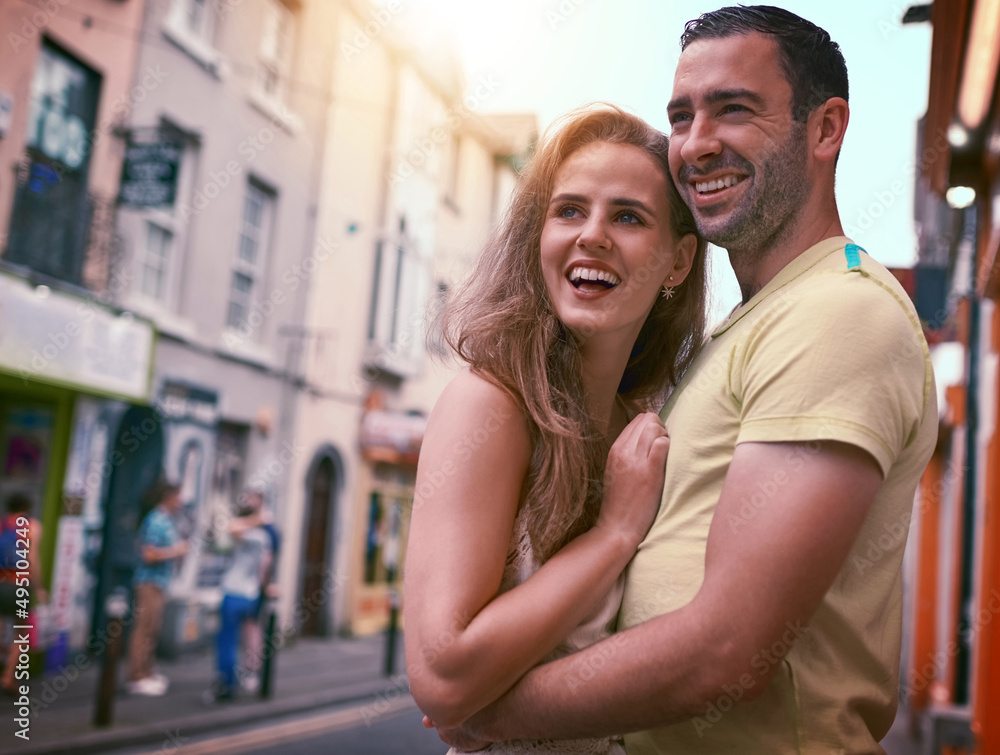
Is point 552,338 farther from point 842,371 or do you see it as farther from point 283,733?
point 283,733

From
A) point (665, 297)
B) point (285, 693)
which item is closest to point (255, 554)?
point (285, 693)

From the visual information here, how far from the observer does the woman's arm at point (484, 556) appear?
58.0 inches

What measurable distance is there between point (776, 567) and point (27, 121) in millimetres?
10137

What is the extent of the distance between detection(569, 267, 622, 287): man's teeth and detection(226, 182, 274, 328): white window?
40.3 ft

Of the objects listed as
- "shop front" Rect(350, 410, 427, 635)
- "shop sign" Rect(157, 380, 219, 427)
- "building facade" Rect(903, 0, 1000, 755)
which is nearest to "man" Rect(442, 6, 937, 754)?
"building facade" Rect(903, 0, 1000, 755)

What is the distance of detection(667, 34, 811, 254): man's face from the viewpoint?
1.62 metres

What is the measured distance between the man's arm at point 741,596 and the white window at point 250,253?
12.8 m

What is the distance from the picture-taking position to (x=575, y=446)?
175cm

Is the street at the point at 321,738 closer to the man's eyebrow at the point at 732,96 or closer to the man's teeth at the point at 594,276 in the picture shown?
the man's teeth at the point at 594,276

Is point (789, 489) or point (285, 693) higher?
point (789, 489)

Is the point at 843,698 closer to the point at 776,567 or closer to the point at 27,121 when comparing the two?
the point at 776,567

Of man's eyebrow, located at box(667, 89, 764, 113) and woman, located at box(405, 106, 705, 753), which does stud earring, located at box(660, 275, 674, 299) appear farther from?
man's eyebrow, located at box(667, 89, 764, 113)

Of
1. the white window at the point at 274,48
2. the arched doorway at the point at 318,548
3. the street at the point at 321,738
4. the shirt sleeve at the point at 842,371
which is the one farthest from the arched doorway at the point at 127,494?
the shirt sleeve at the point at 842,371

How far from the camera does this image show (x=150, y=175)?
10.6 meters
